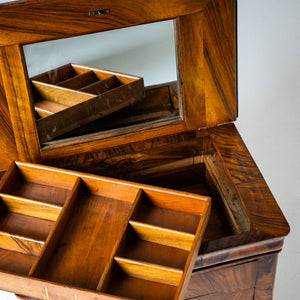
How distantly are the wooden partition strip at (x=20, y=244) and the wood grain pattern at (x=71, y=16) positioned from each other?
0.40m

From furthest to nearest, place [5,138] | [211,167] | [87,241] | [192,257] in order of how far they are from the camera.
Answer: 1. [211,167]
2. [5,138]
3. [87,241]
4. [192,257]

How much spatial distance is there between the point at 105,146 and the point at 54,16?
34 cm

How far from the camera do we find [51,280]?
101 centimetres

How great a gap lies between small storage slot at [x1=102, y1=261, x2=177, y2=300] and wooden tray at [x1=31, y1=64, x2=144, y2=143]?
0.39m

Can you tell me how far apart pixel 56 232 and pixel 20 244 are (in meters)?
0.08

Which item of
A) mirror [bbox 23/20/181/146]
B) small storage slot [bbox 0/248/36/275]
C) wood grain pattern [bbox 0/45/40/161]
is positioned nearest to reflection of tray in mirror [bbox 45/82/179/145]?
mirror [bbox 23/20/181/146]

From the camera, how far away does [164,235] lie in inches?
41.8

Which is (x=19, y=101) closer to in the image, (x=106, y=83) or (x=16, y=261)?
(x=106, y=83)

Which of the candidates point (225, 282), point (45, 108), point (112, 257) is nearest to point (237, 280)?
point (225, 282)

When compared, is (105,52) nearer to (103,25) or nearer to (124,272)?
(103,25)

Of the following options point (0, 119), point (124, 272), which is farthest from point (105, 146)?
point (124, 272)

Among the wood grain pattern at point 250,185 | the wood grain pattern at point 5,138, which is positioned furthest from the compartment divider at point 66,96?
the wood grain pattern at point 250,185

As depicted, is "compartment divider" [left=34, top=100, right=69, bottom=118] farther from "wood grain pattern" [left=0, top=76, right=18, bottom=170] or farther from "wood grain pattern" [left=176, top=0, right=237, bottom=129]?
"wood grain pattern" [left=176, top=0, right=237, bottom=129]

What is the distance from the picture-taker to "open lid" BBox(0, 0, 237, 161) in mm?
1101
